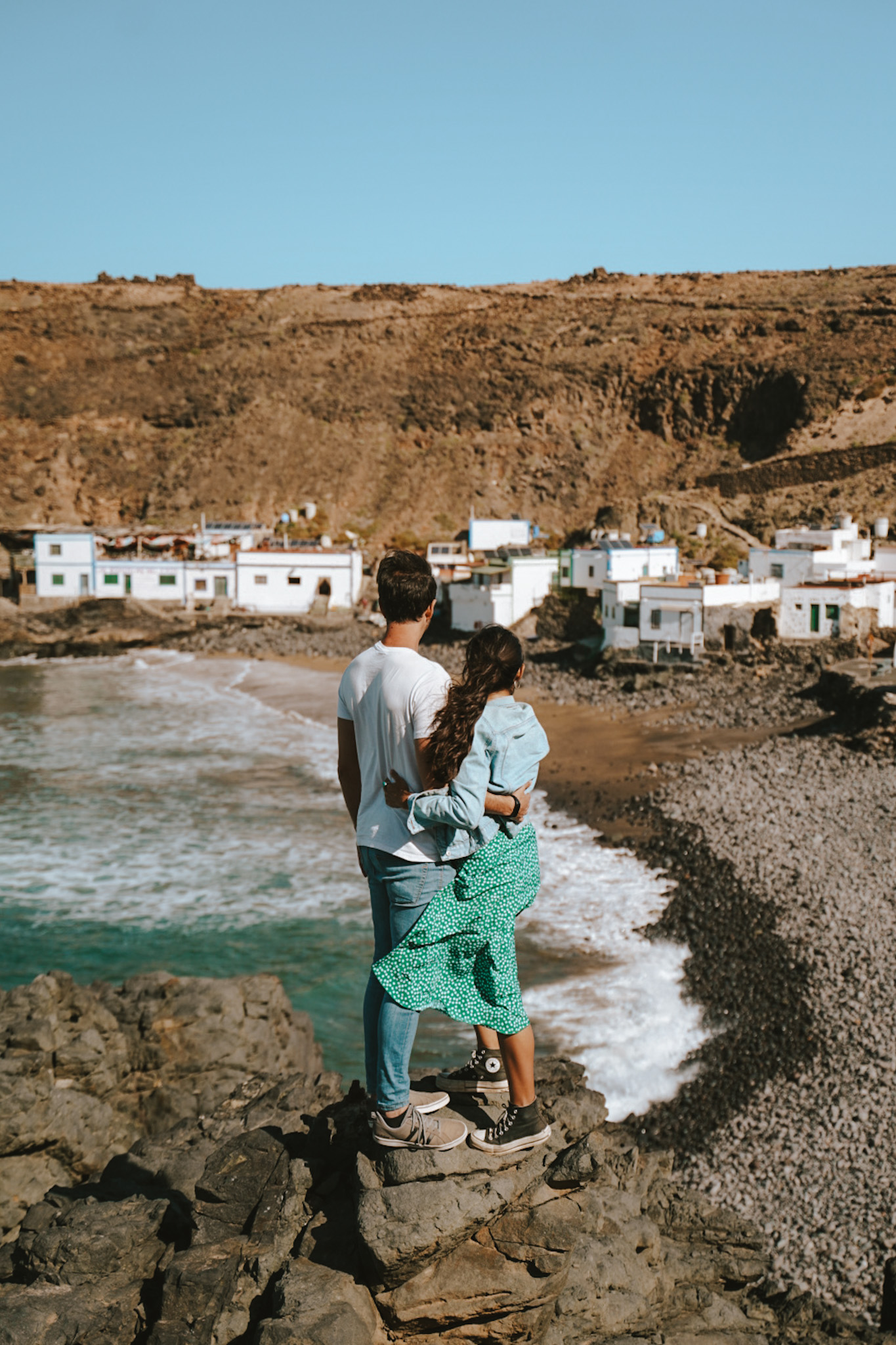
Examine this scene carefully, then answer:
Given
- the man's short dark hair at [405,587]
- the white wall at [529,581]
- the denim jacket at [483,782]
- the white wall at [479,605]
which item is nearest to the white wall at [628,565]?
the white wall at [529,581]

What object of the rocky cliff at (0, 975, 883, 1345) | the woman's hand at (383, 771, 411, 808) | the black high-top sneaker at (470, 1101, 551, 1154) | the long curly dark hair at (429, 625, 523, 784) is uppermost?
the long curly dark hair at (429, 625, 523, 784)

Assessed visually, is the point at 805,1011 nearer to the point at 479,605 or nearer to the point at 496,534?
the point at 479,605

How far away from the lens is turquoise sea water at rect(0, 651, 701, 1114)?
12.9m

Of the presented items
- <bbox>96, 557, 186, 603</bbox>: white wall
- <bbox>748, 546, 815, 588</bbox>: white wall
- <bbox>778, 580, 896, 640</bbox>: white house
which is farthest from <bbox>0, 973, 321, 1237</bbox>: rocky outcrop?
<bbox>96, 557, 186, 603</bbox>: white wall

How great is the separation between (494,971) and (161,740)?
86.9 ft

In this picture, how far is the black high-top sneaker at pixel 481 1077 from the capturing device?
5066mm

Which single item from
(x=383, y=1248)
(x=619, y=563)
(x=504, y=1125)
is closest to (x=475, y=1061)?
(x=504, y=1125)

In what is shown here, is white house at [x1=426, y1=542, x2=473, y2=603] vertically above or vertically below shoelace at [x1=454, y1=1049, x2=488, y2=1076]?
above

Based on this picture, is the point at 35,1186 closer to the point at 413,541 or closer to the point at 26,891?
the point at 26,891

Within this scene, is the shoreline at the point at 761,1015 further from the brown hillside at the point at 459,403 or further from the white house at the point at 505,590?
the brown hillside at the point at 459,403

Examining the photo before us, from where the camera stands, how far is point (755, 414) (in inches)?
2530

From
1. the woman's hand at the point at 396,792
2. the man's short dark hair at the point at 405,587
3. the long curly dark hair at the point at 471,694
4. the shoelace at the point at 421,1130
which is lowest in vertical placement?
the shoelace at the point at 421,1130

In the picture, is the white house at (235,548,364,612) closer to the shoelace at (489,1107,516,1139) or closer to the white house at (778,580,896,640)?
the white house at (778,580,896,640)

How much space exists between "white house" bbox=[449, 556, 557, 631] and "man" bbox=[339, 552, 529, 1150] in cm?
3840
